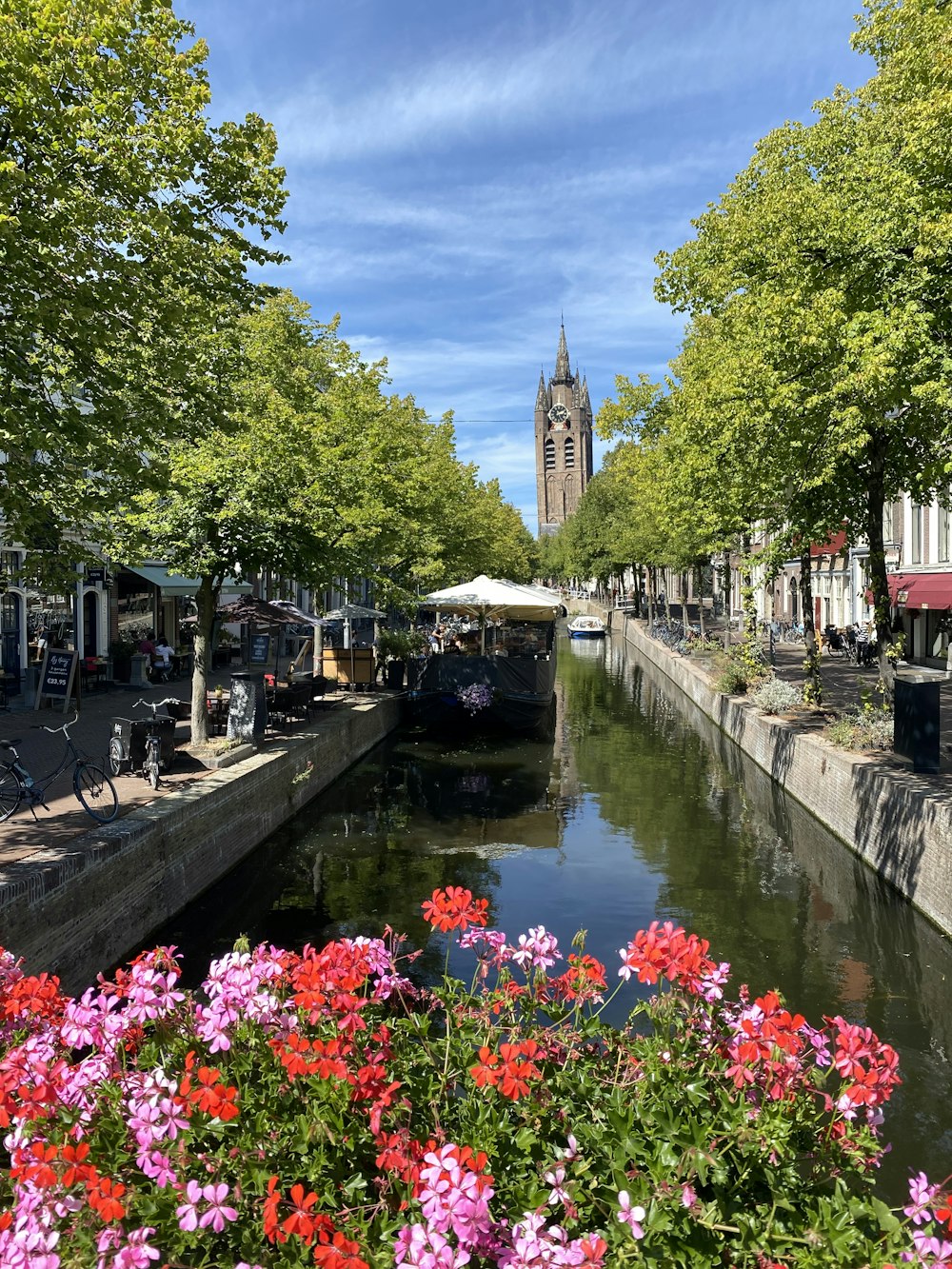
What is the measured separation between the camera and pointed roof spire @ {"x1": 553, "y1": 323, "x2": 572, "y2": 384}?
180625 millimetres

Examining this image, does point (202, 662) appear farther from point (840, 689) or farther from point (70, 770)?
point (840, 689)

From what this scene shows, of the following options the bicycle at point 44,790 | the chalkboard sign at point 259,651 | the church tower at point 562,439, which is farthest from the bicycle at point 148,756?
the church tower at point 562,439

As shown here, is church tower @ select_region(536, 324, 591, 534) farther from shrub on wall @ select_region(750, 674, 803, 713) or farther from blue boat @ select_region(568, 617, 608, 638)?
shrub on wall @ select_region(750, 674, 803, 713)

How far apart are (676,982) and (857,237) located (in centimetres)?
1136

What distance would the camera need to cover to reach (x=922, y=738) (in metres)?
11.8

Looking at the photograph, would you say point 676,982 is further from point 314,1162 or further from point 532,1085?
point 314,1162

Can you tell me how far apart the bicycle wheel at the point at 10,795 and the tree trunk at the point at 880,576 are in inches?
480

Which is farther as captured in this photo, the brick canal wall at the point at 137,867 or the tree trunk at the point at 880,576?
the tree trunk at the point at 880,576

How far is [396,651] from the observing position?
1032 inches

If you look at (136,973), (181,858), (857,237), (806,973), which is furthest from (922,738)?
(136,973)

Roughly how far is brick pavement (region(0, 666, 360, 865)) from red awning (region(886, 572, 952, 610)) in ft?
53.1

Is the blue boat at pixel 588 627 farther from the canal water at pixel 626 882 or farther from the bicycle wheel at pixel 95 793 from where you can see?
the bicycle wheel at pixel 95 793

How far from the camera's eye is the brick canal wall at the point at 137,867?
729 centimetres

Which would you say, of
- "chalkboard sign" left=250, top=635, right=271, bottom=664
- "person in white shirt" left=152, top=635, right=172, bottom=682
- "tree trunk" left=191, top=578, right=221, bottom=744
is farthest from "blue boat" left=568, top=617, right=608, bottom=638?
"tree trunk" left=191, top=578, right=221, bottom=744
